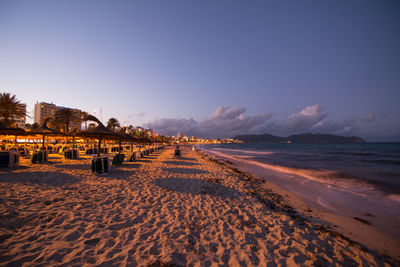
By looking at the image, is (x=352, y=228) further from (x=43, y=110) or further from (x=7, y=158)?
(x=43, y=110)

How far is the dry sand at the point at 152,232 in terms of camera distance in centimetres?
249

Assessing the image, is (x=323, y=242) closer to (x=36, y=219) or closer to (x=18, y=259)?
(x=18, y=259)

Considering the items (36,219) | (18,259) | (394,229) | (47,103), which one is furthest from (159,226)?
(47,103)

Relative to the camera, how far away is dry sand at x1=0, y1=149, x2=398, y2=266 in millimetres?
2488

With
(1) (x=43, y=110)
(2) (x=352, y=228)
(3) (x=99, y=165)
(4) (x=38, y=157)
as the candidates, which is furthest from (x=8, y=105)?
(1) (x=43, y=110)

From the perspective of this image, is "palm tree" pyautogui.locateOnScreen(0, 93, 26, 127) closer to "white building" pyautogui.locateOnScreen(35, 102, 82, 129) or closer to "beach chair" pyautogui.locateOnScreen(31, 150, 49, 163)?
"beach chair" pyautogui.locateOnScreen(31, 150, 49, 163)

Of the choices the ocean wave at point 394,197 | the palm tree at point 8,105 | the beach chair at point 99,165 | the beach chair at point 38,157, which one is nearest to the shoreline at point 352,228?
the ocean wave at point 394,197

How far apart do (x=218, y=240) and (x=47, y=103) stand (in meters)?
169

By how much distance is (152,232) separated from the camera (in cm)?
319

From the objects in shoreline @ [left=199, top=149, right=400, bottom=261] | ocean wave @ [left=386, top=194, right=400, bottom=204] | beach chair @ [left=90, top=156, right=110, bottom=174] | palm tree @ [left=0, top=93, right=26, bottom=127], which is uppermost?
palm tree @ [left=0, top=93, right=26, bottom=127]

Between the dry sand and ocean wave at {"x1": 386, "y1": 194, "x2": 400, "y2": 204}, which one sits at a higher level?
the dry sand

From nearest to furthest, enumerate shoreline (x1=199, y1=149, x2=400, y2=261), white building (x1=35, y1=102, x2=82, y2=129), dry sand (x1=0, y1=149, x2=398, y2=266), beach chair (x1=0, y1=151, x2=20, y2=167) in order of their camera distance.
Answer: dry sand (x1=0, y1=149, x2=398, y2=266)
shoreline (x1=199, y1=149, x2=400, y2=261)
beach chair (x1=0, y1=151, x2=20, y2=167)
white building (x1=35, y1=102, x2=82, y2=129)

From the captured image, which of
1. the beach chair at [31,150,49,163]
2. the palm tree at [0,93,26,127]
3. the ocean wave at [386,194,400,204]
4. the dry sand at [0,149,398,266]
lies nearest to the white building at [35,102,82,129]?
the palm tree at [0,93,26,127]

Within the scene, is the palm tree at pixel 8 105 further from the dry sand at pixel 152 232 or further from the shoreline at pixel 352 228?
the shoreline at pixel 352 228
